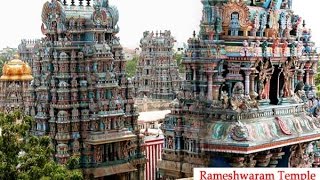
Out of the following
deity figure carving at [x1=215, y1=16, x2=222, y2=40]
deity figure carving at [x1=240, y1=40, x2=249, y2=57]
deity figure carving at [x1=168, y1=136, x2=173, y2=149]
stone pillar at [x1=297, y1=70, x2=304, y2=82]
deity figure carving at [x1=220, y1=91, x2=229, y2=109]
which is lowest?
deity figure carving at [x1=168, y1=136, x2=173, y2=149]

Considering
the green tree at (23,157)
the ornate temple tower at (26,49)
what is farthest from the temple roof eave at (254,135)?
the ornate temple tower at (26,49)

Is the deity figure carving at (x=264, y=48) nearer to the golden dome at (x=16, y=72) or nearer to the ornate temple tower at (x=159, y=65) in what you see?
the golden dome at (x=16, y=72)

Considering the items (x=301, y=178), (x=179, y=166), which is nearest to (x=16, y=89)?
(x=179, y=166)

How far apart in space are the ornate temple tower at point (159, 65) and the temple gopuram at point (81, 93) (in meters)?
22.2

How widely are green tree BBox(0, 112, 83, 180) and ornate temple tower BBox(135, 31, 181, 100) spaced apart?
28.0 m

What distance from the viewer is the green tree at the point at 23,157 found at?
44.2 ft

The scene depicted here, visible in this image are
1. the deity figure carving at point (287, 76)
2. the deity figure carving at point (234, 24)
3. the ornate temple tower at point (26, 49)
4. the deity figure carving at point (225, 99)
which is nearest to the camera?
the deity figure carving at point (225, 99)

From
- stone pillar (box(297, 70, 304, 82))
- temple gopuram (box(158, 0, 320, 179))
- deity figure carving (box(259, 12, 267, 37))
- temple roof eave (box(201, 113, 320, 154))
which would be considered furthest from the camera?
stone pillar (box(297, 70, 304, 82))

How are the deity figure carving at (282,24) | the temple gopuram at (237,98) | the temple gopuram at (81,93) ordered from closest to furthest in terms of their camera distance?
the temple gopuram at (237,98) → the deity figure carving at (282,24) → the temple gopuram at (81,93)

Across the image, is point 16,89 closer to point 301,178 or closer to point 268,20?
point 268,20

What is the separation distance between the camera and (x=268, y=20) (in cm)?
1694

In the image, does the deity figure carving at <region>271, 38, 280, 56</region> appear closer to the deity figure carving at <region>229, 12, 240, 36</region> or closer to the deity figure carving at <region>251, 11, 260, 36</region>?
the deity figure carving at <region>251, 11, 260, 36</region>

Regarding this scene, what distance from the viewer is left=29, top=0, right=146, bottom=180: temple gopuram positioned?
62.7 ft

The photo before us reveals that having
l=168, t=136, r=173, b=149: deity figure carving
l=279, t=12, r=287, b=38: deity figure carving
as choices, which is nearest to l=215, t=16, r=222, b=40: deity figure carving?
l=279, t=12, r=287, b=38: deity figure carving
